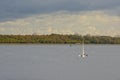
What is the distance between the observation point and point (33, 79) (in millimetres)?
36156

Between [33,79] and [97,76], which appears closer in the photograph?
[33,79]

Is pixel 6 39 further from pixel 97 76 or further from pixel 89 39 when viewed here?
pixel 97 76

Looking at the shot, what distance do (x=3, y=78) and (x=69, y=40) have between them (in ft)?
353

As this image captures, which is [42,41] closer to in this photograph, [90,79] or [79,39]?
[79,39]

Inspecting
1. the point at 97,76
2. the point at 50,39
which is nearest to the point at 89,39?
the point at 50,39

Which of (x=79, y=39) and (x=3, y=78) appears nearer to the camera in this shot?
(x=3, y=78)

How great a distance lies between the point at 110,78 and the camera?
124ft

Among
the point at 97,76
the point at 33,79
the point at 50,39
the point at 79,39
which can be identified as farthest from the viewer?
the point at 50,39

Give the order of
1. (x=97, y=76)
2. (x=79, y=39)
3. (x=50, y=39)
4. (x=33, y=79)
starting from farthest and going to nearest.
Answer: (x=50, y=39) < (x=79, y=39) < (x=97, y=76) < (x=33, y=79)

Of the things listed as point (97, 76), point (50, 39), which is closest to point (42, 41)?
point (50, 39)

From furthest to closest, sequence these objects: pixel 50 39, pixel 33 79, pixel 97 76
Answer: pixel 50 39
pixel 97 76
pixel 33 79

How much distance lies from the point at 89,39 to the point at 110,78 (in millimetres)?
97128

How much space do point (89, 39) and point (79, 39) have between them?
4.41 meters

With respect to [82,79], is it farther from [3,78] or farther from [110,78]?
[3,78]
